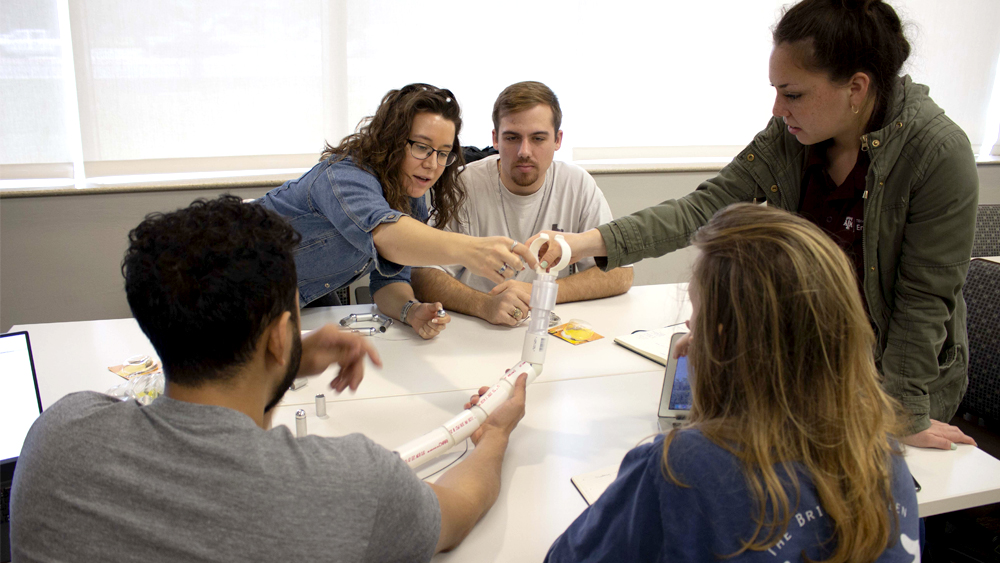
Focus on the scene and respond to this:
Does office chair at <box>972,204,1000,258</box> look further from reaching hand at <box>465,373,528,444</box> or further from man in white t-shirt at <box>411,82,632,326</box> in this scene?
reaching hand at <box>465,373,528,444</box>

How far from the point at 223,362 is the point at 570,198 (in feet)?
5.90

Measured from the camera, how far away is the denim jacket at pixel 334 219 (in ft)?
5.45

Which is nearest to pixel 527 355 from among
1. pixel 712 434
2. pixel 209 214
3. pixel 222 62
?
pixel 712 434

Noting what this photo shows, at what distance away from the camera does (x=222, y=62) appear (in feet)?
9.42

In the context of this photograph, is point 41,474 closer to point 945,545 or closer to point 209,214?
point 209,214

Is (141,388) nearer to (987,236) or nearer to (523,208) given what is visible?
(523,208)

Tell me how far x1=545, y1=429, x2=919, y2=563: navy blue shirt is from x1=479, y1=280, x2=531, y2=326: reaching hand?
1.05 metres

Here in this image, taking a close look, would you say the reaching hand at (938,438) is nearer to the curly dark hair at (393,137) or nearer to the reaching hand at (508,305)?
the reaching hand at (508,305)

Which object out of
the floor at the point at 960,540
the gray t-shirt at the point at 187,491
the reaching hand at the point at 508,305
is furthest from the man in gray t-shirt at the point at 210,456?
the floor at the point at 960,540

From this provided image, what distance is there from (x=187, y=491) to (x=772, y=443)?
67 centimetres

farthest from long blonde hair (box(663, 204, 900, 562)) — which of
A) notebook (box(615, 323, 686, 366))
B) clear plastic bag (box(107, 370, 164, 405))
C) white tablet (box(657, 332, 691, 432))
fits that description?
clear plastic bag (box(107, 370, 164, 405))

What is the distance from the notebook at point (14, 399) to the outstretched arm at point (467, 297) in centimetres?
112

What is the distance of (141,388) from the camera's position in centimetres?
139

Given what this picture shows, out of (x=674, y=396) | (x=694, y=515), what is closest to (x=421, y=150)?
(x=674, y=396)
